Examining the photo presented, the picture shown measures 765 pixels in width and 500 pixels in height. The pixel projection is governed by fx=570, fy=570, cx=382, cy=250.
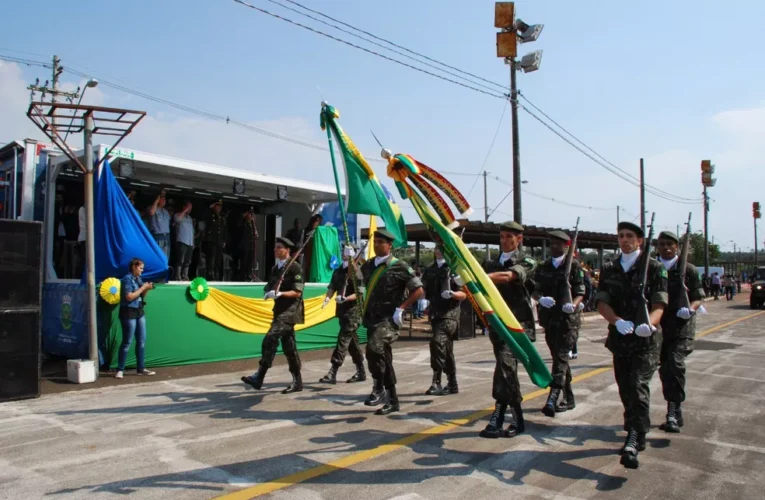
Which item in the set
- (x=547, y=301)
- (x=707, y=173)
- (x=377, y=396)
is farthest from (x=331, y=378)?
(x=707, y=173)

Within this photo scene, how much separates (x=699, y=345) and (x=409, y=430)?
1016 centimetres

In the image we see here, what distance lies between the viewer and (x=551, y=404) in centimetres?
634

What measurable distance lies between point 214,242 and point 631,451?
1221 cm

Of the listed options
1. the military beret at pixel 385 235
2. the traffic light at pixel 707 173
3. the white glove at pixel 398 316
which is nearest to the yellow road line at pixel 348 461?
the white glove at pixel 398 316

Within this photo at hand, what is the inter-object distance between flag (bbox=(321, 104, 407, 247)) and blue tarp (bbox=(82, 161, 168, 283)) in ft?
15.8

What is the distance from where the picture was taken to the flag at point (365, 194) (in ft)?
20.4

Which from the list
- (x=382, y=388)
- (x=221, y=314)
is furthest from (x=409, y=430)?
(x=221, y=314)

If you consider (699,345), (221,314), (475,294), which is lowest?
(699,345)

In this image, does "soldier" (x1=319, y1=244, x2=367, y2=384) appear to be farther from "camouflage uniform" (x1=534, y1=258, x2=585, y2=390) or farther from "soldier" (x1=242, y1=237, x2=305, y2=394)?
"camouflage uniform" (x1=534, y1=258, x2=585, y2=390)

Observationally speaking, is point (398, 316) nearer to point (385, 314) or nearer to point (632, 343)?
point (385, 314)

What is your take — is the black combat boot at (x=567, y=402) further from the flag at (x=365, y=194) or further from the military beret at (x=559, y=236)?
the flag at (x=365, y=194)

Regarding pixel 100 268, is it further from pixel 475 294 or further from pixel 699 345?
pixel 699 345

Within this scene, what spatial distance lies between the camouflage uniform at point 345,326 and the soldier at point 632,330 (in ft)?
13.4

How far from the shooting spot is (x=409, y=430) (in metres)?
5.72
